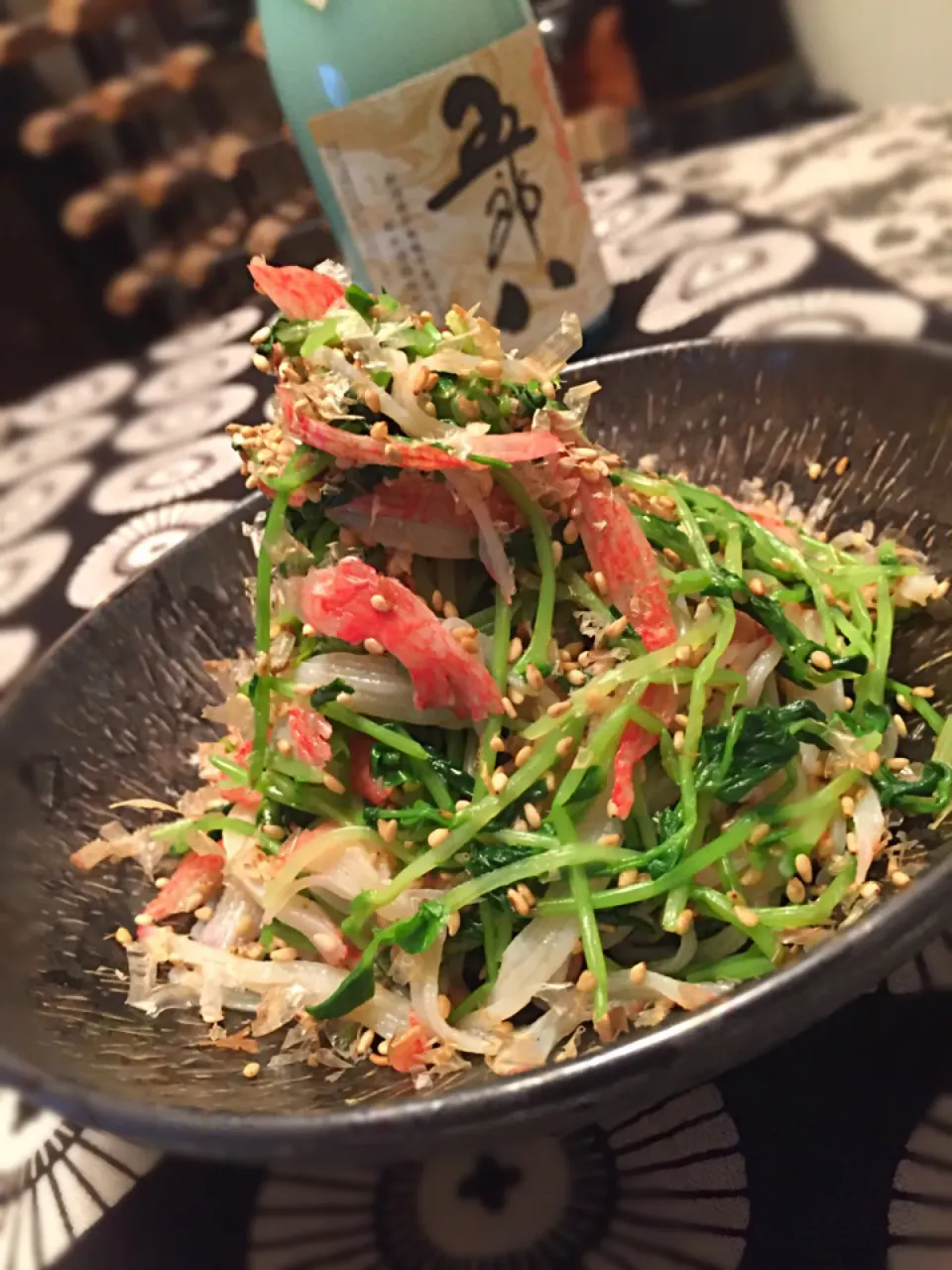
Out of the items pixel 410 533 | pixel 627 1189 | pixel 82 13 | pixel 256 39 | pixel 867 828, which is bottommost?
pixel 627 1189

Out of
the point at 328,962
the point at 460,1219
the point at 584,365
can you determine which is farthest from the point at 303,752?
the point at 584,365

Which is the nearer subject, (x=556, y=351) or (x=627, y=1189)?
(x=627, y=1189)

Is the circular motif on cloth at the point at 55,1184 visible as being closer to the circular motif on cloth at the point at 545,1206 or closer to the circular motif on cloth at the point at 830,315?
the circular motif on cloth at the point at 545,1206

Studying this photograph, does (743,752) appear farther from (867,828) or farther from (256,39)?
(256,39)

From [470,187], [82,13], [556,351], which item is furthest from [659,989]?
[82,13]

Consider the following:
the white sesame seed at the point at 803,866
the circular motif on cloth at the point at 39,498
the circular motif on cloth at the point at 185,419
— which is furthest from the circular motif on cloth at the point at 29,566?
the white sesame seed at the point at 803,866

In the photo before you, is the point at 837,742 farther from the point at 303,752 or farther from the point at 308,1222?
the point at 308,1222
